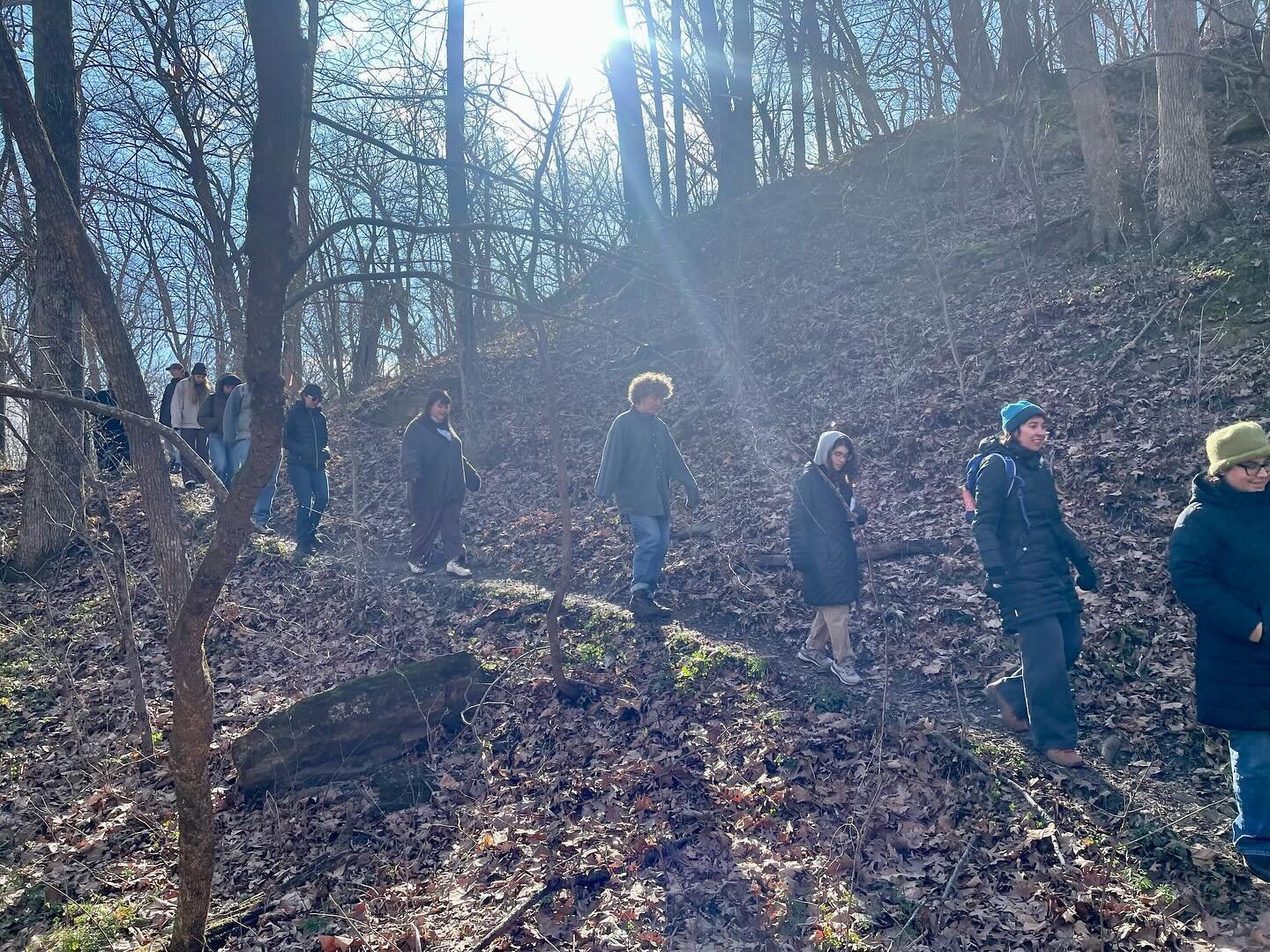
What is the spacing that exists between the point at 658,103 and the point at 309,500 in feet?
49.2

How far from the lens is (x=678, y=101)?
67.1ft

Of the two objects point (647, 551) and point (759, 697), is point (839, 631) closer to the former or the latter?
point (759, 697)

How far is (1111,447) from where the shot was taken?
26.0 ft

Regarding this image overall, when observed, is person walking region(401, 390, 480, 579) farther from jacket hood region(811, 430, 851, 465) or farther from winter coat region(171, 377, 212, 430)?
winter coat region(171, 377, 212, 430)

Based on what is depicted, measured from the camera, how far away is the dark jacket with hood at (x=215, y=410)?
11.9 meters

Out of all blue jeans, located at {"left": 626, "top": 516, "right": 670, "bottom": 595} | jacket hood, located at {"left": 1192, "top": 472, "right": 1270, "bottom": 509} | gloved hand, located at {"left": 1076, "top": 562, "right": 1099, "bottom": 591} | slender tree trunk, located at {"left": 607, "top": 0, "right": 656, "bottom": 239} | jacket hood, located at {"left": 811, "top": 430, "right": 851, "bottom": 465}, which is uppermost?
slender tree trunk, located at {"left": 607, "top": 0, "right": 656, "bottom": 239}

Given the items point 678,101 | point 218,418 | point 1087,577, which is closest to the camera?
point 1087,577

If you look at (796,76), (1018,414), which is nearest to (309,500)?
(1018,414)

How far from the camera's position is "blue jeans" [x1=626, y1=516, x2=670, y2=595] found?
7.88 meters

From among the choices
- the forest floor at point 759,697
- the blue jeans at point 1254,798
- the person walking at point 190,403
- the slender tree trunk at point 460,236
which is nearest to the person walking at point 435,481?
the forest floor at point 759,697

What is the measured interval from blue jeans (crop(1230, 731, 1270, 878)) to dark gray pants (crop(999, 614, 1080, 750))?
3.33 feet

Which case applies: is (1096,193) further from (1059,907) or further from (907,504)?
(1059,907)

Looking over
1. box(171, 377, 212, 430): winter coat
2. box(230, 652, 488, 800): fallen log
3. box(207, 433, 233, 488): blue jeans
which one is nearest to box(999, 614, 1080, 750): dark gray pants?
box(230, 652, 488, 800): fallen log

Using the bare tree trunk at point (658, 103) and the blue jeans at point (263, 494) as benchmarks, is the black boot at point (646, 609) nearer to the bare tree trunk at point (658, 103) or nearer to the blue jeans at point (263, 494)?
the blue jeans at point (263, 494)
